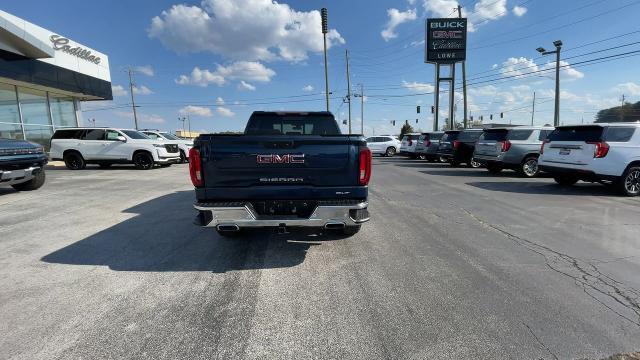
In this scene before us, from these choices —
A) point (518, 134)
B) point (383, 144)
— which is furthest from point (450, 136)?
point (383, 144)

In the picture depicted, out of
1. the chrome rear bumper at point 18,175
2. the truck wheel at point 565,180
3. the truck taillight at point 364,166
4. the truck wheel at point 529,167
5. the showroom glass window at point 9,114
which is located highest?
the showroom glass window at point 9,114

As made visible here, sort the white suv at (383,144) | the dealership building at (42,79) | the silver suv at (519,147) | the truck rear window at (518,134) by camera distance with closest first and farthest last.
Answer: the silver suv at (519,147), the truck rear window at (518,134), the dealership building at (42,79), the white suv at (383,144)

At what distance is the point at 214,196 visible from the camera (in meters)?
3.90

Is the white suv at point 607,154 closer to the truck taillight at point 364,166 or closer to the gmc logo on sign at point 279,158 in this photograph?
the truck taillight at point 364,166

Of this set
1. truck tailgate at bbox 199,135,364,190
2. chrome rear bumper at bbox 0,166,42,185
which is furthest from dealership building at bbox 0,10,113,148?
truck tailgate at bbox 199,135,364,190

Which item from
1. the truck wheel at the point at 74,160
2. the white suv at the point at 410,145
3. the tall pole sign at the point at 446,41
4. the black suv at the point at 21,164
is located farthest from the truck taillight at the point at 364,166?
the tall pole sign at the point at 446,41

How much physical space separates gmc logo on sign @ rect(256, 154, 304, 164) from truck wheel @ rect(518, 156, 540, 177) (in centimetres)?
1112

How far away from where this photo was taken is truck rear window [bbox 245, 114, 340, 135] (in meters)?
5.70

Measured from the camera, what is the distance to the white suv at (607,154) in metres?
8.39

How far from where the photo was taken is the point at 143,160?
15.3m

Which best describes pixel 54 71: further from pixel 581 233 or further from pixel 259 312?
pixel 581 233

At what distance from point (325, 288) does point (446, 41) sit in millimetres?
41089

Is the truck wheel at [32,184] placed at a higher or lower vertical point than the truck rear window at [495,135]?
lower

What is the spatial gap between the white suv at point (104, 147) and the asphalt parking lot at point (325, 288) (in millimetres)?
8943
